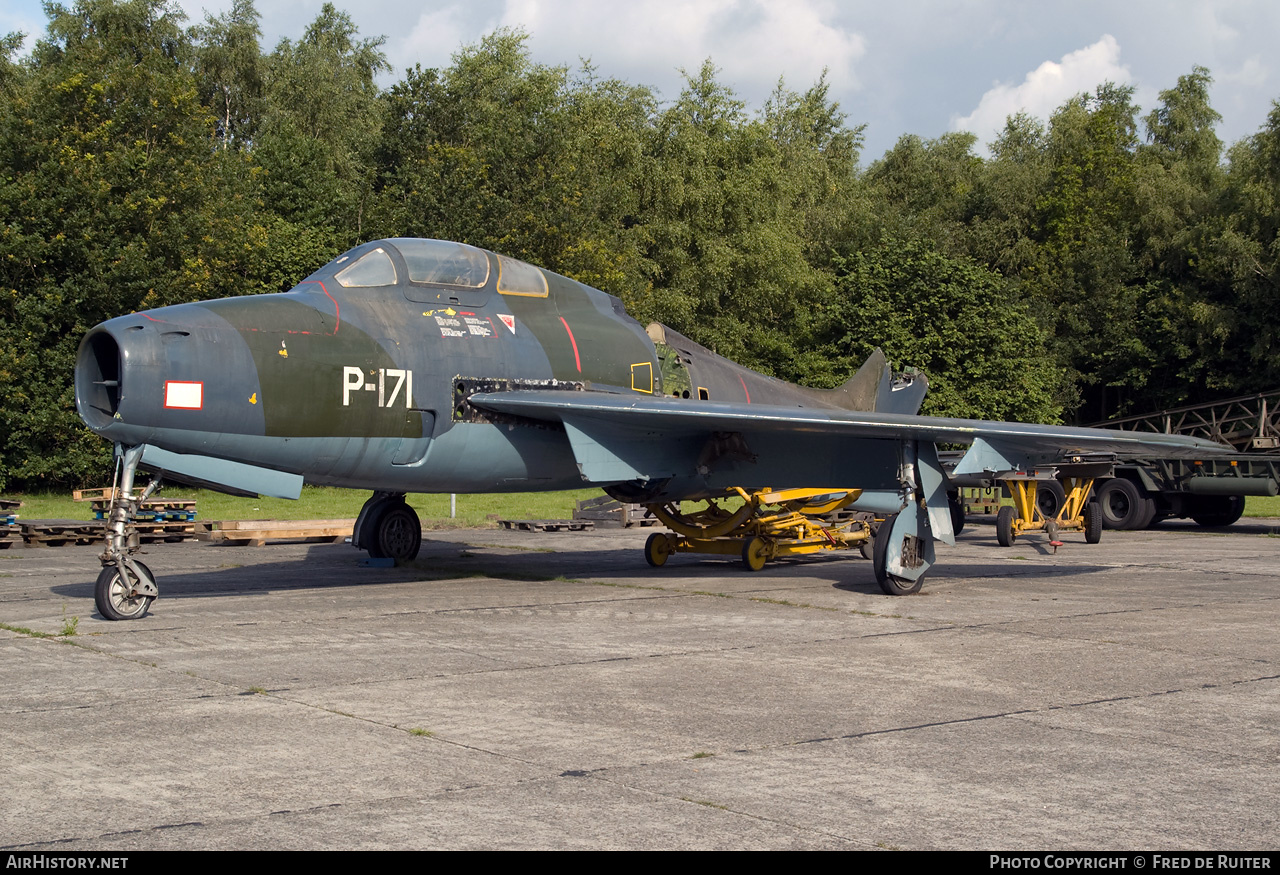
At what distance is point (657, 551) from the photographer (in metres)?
15.0

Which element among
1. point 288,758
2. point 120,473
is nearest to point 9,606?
point 120,473

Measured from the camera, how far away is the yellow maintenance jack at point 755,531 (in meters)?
14.7

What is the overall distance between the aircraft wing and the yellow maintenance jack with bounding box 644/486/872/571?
195 centimetres

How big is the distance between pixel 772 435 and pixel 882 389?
5.28 meters

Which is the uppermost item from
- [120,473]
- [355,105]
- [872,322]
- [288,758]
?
[355,105]

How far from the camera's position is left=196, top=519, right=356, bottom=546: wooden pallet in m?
18.0

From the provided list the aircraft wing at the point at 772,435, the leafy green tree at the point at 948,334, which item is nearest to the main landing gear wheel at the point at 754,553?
the aircraft wing at the point at 772,435

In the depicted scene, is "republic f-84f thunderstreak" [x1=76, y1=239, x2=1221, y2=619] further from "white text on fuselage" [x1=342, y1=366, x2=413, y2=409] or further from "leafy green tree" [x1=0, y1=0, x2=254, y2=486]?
"leafy green tree" [x1=0, y1=0, x2=254, y2=486]

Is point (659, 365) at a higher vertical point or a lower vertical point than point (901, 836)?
higher

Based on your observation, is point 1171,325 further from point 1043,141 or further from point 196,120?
point 196,120

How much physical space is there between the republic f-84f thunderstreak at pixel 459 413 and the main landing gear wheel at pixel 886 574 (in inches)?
0.9

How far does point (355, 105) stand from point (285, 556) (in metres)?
44.3

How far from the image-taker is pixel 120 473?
31.2 ft

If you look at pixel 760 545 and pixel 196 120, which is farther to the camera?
pixel 196 120
